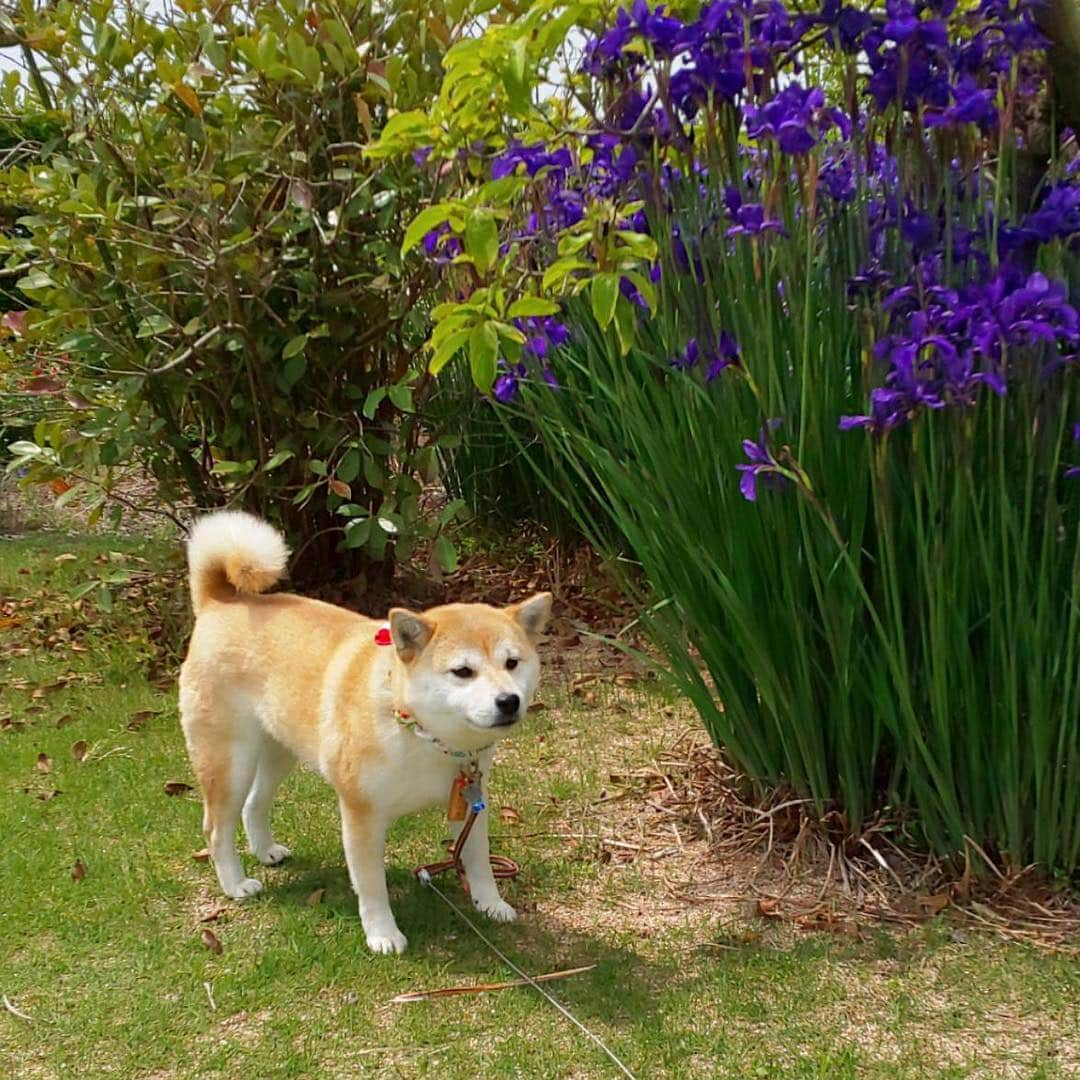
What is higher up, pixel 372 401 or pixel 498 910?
pixel 372 401

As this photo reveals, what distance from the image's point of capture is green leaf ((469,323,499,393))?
216 cm

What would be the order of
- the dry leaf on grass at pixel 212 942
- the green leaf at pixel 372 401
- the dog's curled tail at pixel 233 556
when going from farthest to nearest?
the green leaf at pixel 372 401
the dog's curled tail at pixel 233 556
the dry leaf on grass at pixel 212 942

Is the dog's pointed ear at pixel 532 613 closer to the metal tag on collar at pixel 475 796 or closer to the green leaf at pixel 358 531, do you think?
the metal tag on collar at pixel 475 796

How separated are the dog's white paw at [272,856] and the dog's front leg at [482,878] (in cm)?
70

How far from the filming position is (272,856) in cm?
369

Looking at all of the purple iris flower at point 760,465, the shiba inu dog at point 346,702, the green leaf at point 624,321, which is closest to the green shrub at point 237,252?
the shiba inu dog at point 346,702

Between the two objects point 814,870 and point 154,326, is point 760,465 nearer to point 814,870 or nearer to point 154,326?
point 814,870

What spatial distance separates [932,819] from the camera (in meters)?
3.15

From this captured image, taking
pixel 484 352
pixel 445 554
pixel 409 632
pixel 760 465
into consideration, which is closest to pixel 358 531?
pixel 445 554

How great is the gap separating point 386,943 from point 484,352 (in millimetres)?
1762

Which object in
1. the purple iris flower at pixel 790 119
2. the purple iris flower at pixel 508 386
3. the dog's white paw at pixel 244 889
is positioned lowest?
the dog's white paw at pixel 244 889

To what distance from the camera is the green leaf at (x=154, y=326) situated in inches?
202

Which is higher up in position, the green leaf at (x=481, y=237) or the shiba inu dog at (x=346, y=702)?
the green leaf at (x=481, y=237)

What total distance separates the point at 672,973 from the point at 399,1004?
0.70m
